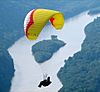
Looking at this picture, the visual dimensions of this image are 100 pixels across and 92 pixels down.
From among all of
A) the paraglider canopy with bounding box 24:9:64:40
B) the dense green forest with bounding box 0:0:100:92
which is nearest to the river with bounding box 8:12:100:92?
the dense green forest with bounding box 0:0:100:92

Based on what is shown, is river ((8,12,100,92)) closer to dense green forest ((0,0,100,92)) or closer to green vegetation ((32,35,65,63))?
green vegetation ((32,35,65,63))

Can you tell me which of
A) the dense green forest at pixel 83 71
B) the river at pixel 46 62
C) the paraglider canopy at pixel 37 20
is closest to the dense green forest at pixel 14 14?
the river at pixel 46 62

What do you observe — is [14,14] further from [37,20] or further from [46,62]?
[37,20]

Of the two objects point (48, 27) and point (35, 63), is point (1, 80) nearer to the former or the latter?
point (35, 63)

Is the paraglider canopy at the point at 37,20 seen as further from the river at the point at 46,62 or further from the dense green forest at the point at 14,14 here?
the dense green forest at the point at 14,14

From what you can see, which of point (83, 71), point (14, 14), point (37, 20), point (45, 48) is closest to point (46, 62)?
point (45, 48)

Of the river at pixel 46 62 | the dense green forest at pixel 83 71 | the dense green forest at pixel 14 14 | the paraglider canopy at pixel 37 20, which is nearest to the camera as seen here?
the paraglider canopy at pixel 37 20

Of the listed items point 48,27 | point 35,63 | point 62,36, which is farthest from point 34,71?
point 48,27
